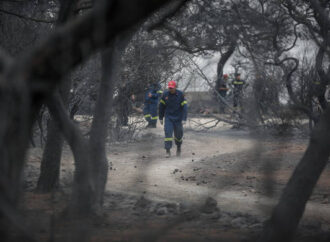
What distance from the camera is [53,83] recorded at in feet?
9.41

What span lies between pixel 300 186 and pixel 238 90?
1280 centimetres

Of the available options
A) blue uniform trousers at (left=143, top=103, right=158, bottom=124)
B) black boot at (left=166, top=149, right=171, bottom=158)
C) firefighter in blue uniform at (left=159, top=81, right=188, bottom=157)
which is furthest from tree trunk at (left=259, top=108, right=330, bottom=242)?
blue uniform trousers at (left=143, top=103, right=158, bottom=124)

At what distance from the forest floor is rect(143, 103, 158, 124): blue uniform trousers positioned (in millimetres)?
2924

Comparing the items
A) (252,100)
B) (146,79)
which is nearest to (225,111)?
(252,100)

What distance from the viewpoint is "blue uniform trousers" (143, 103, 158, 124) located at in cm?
1699

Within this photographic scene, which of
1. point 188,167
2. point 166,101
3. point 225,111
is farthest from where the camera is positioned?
point 225,111

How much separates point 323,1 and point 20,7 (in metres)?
5.70

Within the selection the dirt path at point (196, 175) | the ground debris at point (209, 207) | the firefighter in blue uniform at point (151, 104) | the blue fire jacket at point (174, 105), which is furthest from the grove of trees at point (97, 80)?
the firefighter in blue uniform at point (151, 104)

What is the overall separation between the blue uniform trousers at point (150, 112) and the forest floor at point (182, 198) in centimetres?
292

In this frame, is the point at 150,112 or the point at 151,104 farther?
the point at 150,112

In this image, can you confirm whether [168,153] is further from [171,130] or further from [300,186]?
[300,186]

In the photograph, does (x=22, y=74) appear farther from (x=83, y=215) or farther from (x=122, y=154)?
(x=122, y=154)

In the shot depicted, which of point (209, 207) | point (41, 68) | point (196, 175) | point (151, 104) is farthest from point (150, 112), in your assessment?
point (41, 68)

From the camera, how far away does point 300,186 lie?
16.1 ft
